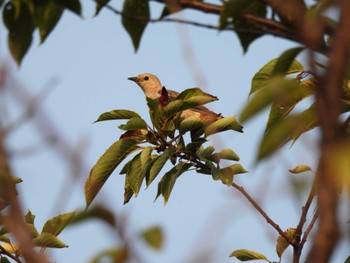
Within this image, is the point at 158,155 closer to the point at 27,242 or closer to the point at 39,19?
the point at 39,19

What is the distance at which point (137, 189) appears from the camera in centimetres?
465

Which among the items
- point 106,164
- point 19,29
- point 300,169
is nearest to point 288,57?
point 19,29

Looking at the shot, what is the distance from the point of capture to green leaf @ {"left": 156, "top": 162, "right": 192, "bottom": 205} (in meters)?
4.74

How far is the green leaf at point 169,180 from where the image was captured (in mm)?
4742

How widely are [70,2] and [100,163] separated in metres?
2.14

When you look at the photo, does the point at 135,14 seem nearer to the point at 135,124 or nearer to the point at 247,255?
the point at 135,124

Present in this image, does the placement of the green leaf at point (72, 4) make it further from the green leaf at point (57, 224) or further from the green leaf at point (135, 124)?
the green leaf at point (135, 124)

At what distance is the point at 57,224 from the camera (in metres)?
4.43

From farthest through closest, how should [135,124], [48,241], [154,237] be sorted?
[135,124], [48,241], [154,237]

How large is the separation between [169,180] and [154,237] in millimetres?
3322

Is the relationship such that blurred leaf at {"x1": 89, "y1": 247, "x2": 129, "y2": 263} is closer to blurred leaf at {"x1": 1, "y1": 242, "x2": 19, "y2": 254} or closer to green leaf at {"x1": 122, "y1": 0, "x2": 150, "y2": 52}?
green leaf at {"x1": 122, "y1": 0, "x2": 150, "y2": 52}

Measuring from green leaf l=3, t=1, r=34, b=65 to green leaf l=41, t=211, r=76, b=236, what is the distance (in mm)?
1733

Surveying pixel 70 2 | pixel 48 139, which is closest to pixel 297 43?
pixel 70 2

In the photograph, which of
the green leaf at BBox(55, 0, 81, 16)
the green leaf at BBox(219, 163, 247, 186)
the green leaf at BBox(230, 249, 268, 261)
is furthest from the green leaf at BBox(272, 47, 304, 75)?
the green leaf at BBox(230, 249, 268, 261)
